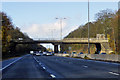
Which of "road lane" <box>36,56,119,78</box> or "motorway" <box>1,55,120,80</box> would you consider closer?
"road lane" <box>36,56,119,78</box>

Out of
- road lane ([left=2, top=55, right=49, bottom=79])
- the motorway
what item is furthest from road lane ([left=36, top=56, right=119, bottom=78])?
road lane ([left=2, top=55, right=49, bottom=79])

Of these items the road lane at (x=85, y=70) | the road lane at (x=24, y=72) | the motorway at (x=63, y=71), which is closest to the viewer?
the road lane at (x=85, y=70)

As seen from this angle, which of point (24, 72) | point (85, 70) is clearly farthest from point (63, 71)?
point (24, 72)

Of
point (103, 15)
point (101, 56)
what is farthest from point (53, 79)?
point (103, 15)

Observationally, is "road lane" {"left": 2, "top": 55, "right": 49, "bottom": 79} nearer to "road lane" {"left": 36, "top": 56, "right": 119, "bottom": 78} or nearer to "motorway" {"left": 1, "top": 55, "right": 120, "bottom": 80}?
"motorway" {"left": 1, "top": 55, "right": 120, "bottom": 80}

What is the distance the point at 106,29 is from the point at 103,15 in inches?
242

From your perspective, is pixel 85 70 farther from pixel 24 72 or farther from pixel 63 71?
pixel 24 72

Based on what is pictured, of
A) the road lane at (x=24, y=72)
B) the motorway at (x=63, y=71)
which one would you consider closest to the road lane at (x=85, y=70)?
the motorway at (x=63, y=71)

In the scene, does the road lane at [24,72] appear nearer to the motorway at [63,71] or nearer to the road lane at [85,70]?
the motorway at [63,71]

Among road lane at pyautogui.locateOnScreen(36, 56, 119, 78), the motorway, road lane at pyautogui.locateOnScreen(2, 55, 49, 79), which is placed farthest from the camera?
road lane at pyautogui.locateOnScreen(2, 55, 49, 79)

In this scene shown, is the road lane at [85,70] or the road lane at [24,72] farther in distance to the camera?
the road lane at [24,72]

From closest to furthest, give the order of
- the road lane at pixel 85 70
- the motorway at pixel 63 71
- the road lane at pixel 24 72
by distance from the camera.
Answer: the road lane at pixel 85 70 → the motorway at pixel 63 71 → the road lane at pixel 24 72

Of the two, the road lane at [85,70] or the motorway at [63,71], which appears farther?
the motorway at [63,71]

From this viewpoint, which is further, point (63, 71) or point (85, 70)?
point (85, 70)
